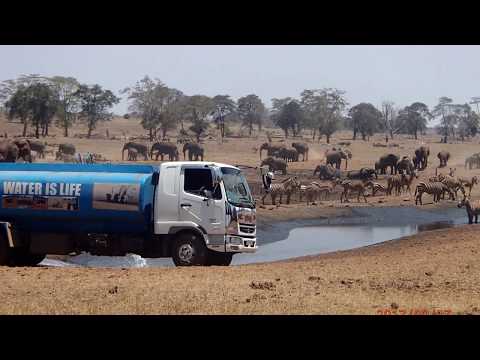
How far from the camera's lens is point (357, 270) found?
63.4 feet

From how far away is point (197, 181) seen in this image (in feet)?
66.5

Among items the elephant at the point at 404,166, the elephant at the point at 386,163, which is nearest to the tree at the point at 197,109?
the elephant at the point at 386,163

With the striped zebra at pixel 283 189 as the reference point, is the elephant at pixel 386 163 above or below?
above

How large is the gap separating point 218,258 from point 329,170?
3889 centimetres

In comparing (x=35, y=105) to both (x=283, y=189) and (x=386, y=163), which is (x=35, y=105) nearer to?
(x=386, y=163)

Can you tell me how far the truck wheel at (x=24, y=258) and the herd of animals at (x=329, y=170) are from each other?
16636mm

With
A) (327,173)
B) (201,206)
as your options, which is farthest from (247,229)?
(327,173)

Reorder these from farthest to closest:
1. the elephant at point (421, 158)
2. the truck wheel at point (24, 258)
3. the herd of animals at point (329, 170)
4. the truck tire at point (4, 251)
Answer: the elephant at point (421, 158) < the herd of animals at point (329, 170) < the truck wheel at point (24, 258) < the truck tire at point (4, 251)

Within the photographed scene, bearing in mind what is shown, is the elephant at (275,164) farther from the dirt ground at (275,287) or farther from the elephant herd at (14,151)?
the dirt ground at (275,287)

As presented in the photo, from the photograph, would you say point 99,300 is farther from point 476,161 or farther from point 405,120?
point 405,120

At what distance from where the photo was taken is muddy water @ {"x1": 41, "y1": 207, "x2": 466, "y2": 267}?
2717 centimetres

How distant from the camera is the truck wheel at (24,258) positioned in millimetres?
21422

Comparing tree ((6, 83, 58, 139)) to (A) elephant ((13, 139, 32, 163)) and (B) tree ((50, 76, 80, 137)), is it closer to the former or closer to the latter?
(B) tree ((50, 76, 80, 137))

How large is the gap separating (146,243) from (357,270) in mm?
5283
